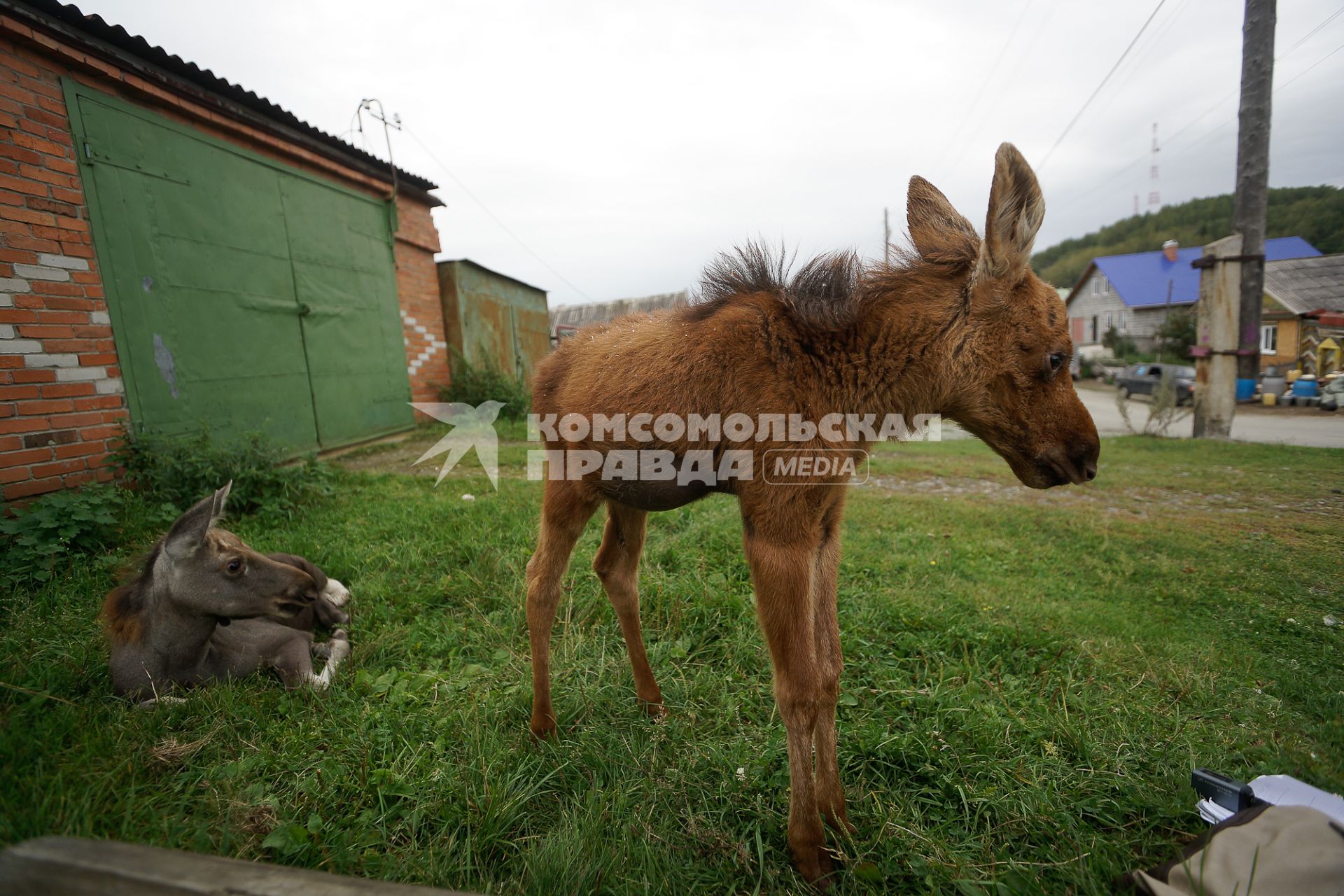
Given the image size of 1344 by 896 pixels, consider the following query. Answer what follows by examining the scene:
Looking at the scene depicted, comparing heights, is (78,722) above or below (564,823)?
above

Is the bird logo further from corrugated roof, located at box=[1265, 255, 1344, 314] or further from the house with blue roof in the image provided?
the house with blue roof

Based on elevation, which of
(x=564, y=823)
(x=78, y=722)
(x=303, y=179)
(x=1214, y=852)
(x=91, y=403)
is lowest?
(x=564, y=823)

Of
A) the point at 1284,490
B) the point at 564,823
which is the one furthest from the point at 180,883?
the point at 1284,490

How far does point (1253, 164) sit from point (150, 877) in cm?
1112

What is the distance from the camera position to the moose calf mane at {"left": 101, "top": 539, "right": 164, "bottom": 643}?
2.68 m

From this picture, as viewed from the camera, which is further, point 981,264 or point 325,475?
point 325,475

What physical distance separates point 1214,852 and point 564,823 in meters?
1.90

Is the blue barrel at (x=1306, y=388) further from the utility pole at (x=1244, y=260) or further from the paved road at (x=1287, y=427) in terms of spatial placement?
the utility pole at (x=1244, y=260)

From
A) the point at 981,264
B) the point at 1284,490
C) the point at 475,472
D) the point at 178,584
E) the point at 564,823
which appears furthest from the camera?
the point at 475,472

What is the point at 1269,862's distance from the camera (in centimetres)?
135

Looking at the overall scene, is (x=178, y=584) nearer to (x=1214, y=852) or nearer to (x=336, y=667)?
(x=336, y=667)

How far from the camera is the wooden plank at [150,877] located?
933 mm

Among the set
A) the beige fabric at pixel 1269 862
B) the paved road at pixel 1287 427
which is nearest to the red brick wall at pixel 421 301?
the paved road at pixel 1287 427

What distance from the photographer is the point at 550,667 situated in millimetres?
2854
